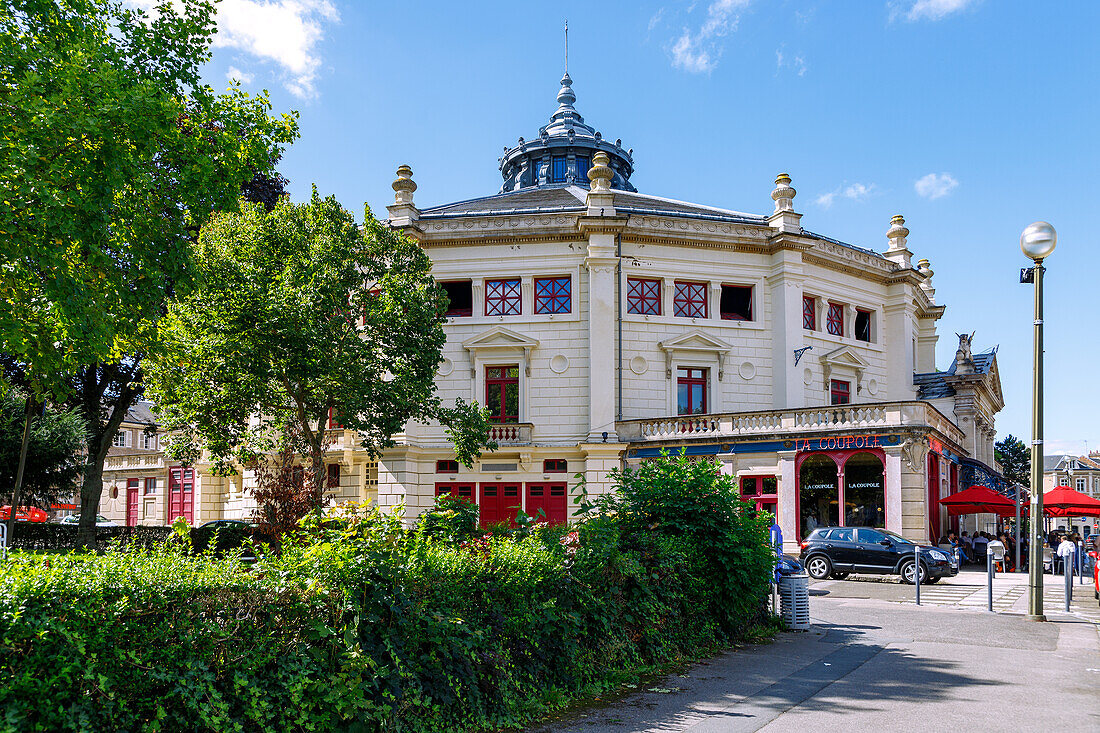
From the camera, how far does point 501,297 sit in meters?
33.6

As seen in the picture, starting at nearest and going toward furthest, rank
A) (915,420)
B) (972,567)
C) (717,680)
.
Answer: (717,680), (915,420), (972,567)

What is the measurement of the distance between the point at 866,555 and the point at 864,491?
5559 millimetres

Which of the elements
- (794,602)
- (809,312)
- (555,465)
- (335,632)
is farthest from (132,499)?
(335,632)

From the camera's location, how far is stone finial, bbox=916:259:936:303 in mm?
44719

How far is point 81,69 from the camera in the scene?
526 inches

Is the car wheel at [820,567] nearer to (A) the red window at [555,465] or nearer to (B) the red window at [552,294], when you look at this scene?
(A) the red window at [555,465]

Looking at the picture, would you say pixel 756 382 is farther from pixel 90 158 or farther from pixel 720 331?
pixel 90 158

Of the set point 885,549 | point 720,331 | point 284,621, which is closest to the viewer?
point 284,621

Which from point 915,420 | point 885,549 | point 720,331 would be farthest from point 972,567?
point 720,331

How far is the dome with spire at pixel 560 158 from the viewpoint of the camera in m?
51.7

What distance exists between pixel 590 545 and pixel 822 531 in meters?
17.6

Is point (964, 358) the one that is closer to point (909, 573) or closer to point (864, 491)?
point (864, 491)

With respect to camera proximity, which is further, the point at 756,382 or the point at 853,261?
the point at 853,261

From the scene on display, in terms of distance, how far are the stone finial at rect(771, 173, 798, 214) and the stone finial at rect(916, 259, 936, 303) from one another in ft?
46.0
